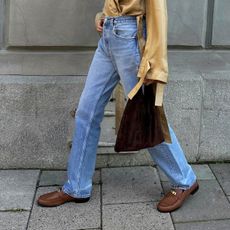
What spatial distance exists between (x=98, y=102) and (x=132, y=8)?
0.66m

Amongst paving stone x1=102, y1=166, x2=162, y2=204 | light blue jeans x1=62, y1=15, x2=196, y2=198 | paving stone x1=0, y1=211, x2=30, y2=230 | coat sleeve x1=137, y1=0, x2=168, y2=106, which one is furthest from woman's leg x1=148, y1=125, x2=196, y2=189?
paving stone x1=0, y1=211, x2=30, y2=230

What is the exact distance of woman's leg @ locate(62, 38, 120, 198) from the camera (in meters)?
3.47

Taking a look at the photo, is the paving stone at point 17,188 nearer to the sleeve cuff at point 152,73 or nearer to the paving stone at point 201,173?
the paving stone at point 201,173

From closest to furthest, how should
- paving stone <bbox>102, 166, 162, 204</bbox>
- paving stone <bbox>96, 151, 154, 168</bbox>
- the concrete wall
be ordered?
paving stone <bbox>102, 166, 162, 204</bbox>
the concrete wall
paving stone <bbox>96, 151, 154, 168</bbox>

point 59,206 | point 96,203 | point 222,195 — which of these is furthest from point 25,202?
point 222,195

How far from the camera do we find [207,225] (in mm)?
3482

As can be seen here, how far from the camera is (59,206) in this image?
3723 mm

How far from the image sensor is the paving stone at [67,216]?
347cm

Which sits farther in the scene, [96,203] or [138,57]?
[96,203]

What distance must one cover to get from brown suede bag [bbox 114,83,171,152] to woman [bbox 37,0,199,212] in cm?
7

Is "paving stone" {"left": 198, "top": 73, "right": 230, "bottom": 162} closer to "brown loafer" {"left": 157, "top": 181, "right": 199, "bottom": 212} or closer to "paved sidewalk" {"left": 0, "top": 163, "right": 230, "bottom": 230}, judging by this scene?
"paved sidewalk" {"left": 0, "top": 163, "right": 230, "bottom": 230}

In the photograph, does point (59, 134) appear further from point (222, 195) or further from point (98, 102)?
point (222, 195)

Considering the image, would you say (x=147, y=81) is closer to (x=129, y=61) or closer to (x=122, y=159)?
(x=129, y=61)

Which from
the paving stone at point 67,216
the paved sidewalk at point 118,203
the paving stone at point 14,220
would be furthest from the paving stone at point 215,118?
the paving stone at point 14,220
